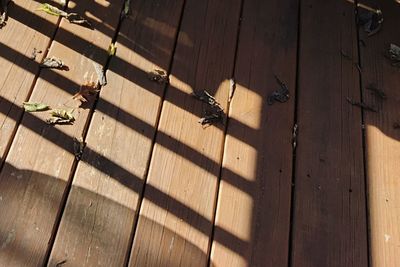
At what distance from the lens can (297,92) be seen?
2.46 metres

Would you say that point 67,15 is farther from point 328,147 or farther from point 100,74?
point 328,147

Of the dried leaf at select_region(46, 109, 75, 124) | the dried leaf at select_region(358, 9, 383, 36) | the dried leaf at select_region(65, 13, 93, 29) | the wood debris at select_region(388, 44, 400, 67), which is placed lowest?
the dried leaf at select_region(46, 109, 75, 124)

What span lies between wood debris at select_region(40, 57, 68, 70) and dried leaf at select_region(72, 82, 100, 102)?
0.42 ft

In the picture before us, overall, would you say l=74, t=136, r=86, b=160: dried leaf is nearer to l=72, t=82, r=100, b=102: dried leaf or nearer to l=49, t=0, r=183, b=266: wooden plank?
l=49, t=0, r=183, b=266: wooden plank

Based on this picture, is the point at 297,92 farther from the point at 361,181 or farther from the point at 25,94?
the point at 25,94

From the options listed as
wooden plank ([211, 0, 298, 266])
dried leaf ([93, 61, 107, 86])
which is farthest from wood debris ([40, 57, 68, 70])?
wooden plank ([211, 0, 298, 266])

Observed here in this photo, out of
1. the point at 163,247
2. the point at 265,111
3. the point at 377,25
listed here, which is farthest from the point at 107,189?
the point at 377,25

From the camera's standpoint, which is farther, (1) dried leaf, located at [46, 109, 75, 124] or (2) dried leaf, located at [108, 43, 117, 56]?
(2) dried leaf, located at [108, 43, 117, 56]

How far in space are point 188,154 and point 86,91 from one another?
1.62 feet

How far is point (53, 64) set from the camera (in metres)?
2.32

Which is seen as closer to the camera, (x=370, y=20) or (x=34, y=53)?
(x=34, y=53)

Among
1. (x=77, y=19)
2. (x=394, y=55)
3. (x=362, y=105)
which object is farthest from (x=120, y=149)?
(x=394, y=55)

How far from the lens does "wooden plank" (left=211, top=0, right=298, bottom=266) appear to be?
2.03 meters

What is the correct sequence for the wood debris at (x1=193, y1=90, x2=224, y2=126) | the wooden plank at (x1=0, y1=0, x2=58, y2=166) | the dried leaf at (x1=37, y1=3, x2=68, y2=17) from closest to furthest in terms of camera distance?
the wooden plank at (x1=0, y1=0, x2=58, y2=166) → the wood debris at (x1=193, y1=90, x2=224, y2=126) → the dried leaf at (x1=37, y1=3, x2=68, y2=17)
